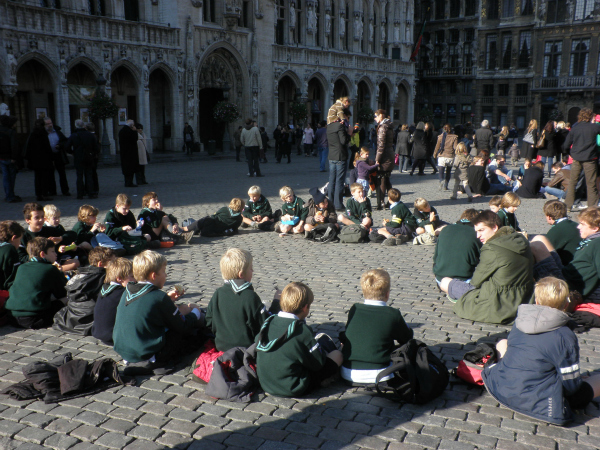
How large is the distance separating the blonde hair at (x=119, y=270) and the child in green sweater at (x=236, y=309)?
86 cm

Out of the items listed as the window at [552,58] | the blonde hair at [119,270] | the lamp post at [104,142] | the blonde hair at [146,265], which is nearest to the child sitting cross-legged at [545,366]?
the blonde hair at [146,265]

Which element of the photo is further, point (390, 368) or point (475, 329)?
point (475, 329)

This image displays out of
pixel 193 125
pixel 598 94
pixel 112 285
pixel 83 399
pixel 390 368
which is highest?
pixel 598 94

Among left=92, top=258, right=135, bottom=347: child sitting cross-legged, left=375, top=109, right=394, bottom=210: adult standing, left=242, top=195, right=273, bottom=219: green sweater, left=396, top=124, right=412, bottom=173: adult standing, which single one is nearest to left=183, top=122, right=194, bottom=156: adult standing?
left=396, top=124, right=412, bottom=173: adult standing

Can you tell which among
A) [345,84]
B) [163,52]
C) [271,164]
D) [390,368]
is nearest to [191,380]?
[390,368]

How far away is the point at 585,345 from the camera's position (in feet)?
17.1

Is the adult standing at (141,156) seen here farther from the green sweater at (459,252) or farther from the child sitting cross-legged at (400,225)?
the green sweater at (459,252)

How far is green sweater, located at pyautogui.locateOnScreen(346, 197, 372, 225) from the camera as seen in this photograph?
33.4 feet

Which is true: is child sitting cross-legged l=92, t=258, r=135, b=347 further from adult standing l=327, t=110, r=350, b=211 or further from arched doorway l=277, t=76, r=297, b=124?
arched doorway l=277, t=76, r=297, b=124

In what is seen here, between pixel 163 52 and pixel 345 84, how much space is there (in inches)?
629

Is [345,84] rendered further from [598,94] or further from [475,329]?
[475,329]

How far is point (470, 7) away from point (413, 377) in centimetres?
5150

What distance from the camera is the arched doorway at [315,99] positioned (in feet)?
123

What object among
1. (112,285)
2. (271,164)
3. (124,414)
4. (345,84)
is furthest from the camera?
(345,84)
